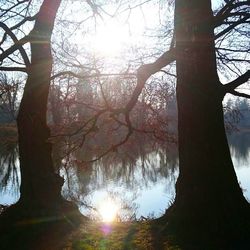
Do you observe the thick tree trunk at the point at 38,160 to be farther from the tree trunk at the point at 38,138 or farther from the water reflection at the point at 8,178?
the water reflection at the point at 8,178

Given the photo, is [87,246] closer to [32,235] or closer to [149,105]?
[32,235]

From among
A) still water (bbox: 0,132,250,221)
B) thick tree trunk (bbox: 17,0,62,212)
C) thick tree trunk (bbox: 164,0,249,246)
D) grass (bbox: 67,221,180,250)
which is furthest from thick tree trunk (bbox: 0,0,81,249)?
still water (bbox: 0,132,250,221)

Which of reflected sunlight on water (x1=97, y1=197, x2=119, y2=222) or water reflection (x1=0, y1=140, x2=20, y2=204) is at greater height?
water reflection (x1=0, y1=140, x2=20, y2=204)

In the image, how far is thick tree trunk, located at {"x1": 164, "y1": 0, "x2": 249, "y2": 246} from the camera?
516 cm

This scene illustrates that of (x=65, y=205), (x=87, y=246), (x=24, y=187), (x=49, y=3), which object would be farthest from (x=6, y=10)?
(x=87, y=246)

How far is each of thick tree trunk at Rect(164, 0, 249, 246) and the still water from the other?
7.06m

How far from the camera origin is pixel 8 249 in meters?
5.44

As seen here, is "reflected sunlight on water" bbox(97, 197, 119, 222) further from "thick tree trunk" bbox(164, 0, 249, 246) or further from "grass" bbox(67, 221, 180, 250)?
Result: "thick tree trunk" bbox(164, 0, 249, 246)

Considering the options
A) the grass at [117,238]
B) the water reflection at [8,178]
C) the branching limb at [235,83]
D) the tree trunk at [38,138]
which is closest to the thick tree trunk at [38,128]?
the tree trunk at [38,138]

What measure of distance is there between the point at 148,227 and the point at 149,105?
3.98 meters

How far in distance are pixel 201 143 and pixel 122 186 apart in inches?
535

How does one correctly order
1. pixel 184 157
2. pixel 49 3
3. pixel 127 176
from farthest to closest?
pixel 127 176 < pixel 49 3 < pixel 184 157

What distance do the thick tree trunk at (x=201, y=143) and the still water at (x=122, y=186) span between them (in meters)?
7.06

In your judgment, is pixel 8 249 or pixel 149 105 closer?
pixel 8 249
